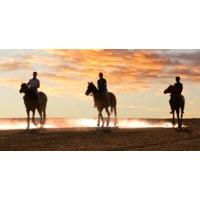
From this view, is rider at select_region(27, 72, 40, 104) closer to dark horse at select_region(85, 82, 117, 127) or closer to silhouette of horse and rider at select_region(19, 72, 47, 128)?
silhouette of horse and rider at select_region(19, 72, 47, 128)

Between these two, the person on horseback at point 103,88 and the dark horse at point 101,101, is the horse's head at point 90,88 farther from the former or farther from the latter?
the person on horseback at point 103,88

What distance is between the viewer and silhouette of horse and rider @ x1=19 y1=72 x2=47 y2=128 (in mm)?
15641

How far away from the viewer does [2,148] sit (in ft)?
50.8

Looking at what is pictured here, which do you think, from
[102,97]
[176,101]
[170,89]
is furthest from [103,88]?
[176,101]

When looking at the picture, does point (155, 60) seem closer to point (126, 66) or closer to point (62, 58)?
point (126, 66)

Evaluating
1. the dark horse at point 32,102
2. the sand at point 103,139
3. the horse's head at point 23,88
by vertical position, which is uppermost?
the horse's head at point 23,88

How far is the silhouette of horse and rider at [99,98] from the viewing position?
15.5 m

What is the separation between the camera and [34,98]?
15.8 metres

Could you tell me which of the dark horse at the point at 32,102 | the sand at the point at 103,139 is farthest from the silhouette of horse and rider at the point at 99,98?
the sand at the point at 103,139

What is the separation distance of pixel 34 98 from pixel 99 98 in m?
1.15

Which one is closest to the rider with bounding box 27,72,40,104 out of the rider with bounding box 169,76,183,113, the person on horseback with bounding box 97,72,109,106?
the person on horseback with bounding box 97,72,109,106

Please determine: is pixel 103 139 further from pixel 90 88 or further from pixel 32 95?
pixel 32 95

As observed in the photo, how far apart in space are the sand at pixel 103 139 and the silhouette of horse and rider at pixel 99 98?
7.3 inches
